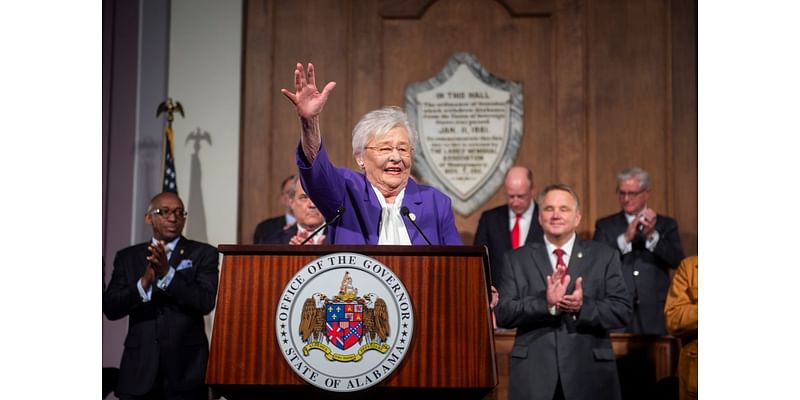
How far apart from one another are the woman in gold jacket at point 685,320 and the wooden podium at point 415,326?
243 cm

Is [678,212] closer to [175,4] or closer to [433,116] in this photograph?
[433,116]

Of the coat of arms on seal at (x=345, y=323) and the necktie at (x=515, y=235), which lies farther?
the necktie at (x=515, y=235)

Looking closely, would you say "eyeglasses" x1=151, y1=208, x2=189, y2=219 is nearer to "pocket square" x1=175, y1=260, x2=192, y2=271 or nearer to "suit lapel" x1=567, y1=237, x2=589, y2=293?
"pocket square" x1=175, y1=260, x2=192, y2=271

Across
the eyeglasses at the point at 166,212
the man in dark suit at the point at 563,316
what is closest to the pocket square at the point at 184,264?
the eyeglasses at the point at 166,212

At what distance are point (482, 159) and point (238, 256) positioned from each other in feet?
15.2

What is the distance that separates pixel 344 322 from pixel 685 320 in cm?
267

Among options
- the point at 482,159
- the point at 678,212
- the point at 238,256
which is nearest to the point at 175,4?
the point at 482,159

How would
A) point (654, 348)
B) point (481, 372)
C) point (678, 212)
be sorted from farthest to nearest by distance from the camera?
point (678, 212), point (654, 348), point (481, 372)

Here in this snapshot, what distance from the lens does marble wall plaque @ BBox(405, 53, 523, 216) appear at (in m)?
7.29

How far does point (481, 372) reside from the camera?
269cm

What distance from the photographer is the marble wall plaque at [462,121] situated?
7.29 metres

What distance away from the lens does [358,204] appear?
3404mm

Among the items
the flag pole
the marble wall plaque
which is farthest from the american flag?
the marble wall plaque

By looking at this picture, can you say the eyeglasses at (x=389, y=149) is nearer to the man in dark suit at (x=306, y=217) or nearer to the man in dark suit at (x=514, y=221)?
the man in dark suit at (x=306, y=217)
